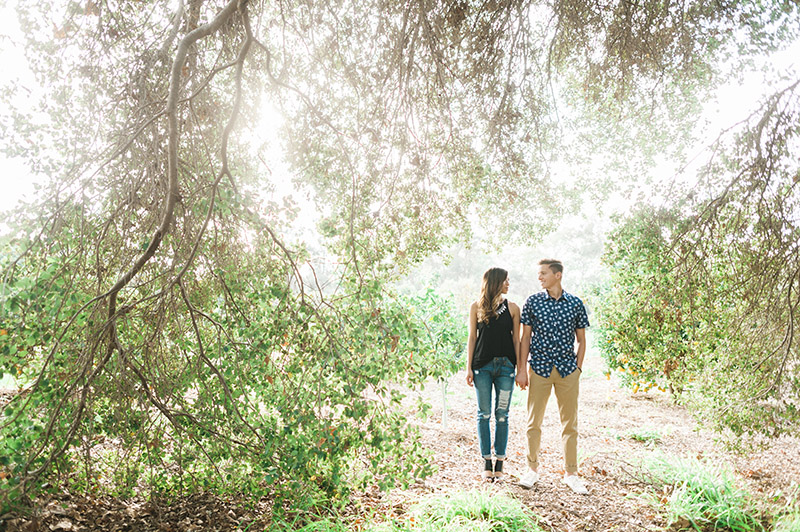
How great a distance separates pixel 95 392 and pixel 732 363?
4075 millimetres

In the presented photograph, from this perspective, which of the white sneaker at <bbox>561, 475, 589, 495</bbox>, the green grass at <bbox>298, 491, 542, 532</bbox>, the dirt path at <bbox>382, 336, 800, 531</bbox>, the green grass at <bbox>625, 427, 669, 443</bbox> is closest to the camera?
the green grass at <bbox>298, 491, 542, 532</bbox>

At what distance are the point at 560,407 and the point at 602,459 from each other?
1.71 m

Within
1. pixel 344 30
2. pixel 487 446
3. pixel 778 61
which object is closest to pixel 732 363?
pixel 487 446

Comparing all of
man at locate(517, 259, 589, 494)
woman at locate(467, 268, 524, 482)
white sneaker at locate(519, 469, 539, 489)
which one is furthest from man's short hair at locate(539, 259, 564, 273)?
white sneaker at locate(519, 469, 539, 489)

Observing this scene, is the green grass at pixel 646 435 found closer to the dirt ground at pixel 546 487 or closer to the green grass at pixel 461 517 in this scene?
the dirt ground at pixel 546 487

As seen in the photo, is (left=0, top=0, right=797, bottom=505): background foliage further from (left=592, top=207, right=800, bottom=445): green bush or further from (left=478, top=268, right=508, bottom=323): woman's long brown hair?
(left=478, top=268, right=508, bottom=323): woman's long brown hair

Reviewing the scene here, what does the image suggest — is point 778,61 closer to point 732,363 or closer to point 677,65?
point 677,65

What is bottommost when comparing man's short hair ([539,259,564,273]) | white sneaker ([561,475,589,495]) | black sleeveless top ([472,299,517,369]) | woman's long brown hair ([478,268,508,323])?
white sneaker ([561,475,589,495])

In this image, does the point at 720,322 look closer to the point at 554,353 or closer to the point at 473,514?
the point at 554,353

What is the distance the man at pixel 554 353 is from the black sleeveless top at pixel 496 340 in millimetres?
138

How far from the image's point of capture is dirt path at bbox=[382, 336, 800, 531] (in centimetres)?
389

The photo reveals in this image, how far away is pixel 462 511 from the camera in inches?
140

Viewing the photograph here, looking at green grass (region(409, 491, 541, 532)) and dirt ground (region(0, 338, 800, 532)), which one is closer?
green grass (region(409, 491, 541, 532))

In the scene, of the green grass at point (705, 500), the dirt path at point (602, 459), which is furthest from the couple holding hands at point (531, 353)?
the green grass at point (705, 500)
